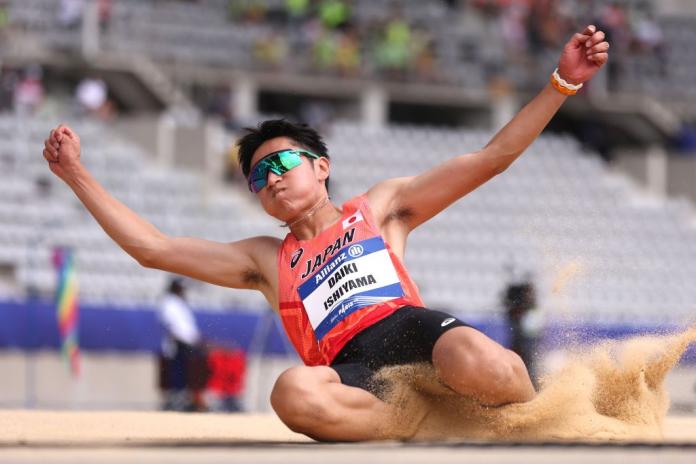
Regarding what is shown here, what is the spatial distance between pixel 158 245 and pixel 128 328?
8594 mm

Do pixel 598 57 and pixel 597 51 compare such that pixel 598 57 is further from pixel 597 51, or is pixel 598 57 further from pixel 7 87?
pixel 7 87

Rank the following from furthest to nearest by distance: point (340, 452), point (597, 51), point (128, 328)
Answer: point (128, 328) → point (597, 51) → point (340, 452)

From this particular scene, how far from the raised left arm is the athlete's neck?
0.18 metres

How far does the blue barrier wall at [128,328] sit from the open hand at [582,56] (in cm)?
783

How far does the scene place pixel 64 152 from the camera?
19.1ft

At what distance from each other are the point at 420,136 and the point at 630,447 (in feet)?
59.7

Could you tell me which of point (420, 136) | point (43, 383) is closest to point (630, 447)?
point (43, 383)

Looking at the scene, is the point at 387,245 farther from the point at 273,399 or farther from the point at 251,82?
the point at 251,82

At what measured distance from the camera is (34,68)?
805 inches

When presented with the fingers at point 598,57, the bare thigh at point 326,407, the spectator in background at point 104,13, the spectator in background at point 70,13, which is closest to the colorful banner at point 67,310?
the spectator in background at point 70,13

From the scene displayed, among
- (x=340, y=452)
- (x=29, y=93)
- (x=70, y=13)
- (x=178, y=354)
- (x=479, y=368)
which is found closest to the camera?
(x=340, y=452)

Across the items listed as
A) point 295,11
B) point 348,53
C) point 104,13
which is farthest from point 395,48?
point 104,13

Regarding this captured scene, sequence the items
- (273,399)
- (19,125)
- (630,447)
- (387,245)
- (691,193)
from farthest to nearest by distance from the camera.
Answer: (691,193) → (19,125) → (387,245) → (273,399) → (630,447)

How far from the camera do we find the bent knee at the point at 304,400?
520 centimetres
